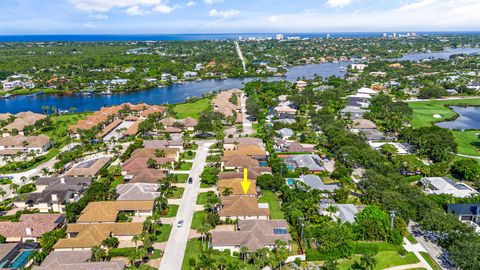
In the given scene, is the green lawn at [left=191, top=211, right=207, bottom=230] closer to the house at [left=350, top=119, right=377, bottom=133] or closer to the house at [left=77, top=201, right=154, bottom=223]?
the house at [left=77, top=201, right=154, bottom=223]

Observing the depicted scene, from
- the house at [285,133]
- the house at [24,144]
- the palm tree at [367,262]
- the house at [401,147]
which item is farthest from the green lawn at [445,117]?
the house at [24,144]

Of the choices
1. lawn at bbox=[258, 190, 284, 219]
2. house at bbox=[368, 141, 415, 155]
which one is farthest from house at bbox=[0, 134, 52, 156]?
house at bbox=[368, 141, 415, 155]

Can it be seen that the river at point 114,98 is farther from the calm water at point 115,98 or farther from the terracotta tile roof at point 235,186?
the terracotta tile roof at point 235,186

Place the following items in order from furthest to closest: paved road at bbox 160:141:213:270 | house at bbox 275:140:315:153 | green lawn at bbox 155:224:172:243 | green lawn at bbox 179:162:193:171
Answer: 1. house at bbox 275:140:315:153
2. green lawn at bbox 179:162:193:171
3. green lawn at bbox 155:224:172:243
4. paved road at bbox 160:141:213:270

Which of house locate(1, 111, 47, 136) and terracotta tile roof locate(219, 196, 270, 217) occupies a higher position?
house locate(1, 111, 47, 136)

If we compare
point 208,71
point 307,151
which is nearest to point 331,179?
point 307,151
